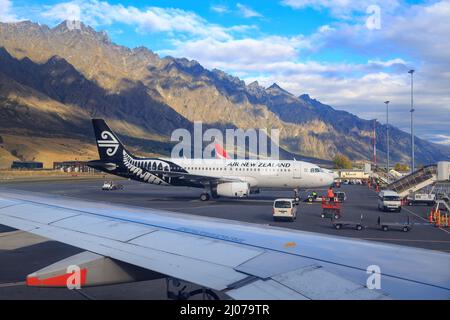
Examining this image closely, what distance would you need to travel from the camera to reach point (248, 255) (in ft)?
18.9

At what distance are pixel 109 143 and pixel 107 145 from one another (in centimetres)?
26

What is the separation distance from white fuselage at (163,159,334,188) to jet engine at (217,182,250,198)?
2.39 m

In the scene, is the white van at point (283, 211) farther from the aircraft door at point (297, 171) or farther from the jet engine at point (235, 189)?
the aircraft door at point (297, 171)

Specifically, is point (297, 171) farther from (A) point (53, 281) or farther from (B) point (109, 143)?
(A) point (53, 281)

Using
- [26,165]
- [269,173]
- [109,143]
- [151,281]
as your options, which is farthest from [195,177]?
[26,165]

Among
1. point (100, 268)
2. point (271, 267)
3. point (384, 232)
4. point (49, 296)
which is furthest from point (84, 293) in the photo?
point (384, 232)

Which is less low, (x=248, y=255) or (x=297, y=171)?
(x=297, y=171)

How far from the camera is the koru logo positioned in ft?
140

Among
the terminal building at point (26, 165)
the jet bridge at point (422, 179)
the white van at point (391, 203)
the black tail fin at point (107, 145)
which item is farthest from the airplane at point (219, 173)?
the terminal building at point (26, 165)

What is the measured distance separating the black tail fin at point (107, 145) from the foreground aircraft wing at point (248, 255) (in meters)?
33.8

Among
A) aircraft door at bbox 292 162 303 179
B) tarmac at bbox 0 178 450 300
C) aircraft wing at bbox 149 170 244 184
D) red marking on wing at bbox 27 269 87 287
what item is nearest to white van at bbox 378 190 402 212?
tarmac at bbox 0 178 450 300

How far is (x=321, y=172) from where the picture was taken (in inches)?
1630

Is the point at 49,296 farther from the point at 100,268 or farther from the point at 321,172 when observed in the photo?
the point at 321,172

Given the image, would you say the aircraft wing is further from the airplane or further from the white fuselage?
the white fuselage
